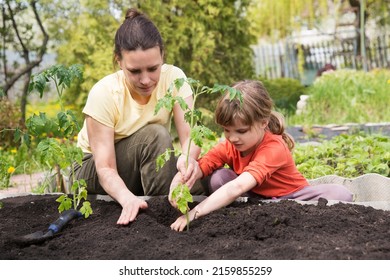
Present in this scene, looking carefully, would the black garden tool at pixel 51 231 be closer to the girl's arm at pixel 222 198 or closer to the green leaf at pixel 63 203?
the green leaf at pixel 63 203

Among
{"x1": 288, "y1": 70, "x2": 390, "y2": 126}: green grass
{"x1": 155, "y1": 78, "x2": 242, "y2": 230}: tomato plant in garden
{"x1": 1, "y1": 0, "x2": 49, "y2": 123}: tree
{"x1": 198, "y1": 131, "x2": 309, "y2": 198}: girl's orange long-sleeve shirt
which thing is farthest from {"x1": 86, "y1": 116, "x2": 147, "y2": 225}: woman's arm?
{"x1": 288, "y1": 70, "x2": 390, "y2": 126}: green grass

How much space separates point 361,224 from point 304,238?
1.10 ft

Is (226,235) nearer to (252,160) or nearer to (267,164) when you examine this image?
(267,164)

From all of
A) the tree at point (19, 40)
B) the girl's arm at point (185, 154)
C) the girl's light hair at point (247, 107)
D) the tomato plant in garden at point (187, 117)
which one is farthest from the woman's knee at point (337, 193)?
the tree at point (19, 40)

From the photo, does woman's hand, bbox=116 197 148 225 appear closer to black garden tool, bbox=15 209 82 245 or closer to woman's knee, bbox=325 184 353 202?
black garden tool, bbox=15 209 82 245

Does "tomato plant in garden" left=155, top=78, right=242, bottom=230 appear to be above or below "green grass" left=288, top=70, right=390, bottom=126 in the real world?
above

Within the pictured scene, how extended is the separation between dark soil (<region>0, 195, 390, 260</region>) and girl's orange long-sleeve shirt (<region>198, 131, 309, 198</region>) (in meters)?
0.19

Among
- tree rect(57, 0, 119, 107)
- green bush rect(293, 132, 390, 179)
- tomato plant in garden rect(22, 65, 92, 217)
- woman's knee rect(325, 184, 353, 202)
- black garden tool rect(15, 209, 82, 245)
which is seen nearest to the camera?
black garden tool rect(15, 209, 82, 245)

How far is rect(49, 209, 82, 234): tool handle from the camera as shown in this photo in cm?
305

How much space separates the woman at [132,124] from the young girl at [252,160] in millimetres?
194

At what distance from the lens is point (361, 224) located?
9.43 ft

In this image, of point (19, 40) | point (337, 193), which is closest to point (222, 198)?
point (337, 193)

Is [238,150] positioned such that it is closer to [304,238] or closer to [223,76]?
[304,238]
